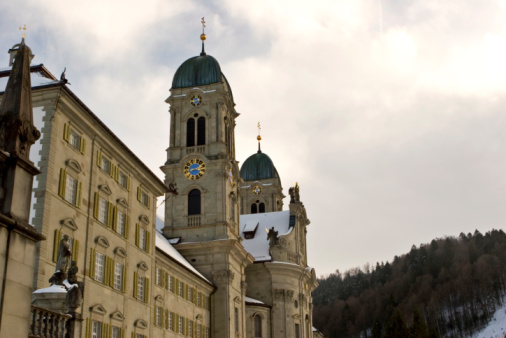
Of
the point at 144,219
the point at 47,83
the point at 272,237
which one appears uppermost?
the point at 272,237

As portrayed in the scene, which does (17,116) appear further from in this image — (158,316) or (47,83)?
(158,316)

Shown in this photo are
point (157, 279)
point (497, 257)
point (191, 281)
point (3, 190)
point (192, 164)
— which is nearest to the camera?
point (3, 190)

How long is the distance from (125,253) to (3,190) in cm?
2580

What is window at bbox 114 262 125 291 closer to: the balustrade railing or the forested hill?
the balustrade railing

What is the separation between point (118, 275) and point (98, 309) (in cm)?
362

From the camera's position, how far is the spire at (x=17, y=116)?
49.0ft

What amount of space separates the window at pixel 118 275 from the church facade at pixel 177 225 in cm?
8

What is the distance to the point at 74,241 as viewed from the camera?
110ft

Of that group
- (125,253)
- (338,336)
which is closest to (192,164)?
(125,253)

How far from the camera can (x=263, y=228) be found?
88.8 meters

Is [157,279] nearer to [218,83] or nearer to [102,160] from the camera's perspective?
[102,160]

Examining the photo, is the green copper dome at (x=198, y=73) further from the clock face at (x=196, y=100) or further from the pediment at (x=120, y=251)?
the pediment at (x=120, y=251)

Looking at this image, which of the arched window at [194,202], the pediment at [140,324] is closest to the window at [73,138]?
the pediment at [140,324]

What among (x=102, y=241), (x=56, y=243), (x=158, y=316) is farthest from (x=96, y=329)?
(x=158, y=316)
